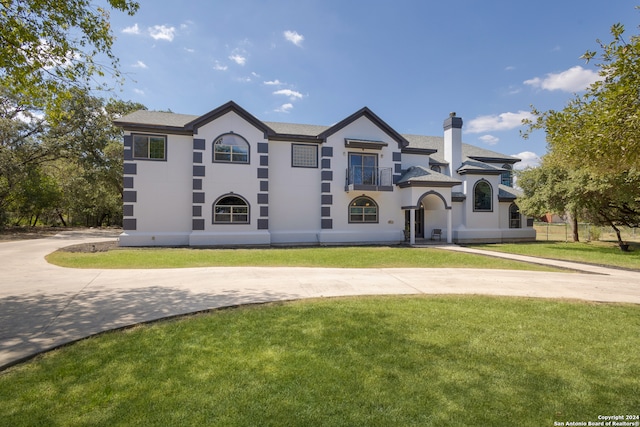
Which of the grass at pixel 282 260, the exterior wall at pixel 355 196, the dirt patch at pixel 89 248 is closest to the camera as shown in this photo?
the grass at pixel 282 260

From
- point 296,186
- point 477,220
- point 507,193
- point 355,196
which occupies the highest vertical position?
point 296,186

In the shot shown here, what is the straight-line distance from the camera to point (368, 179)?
2136cm

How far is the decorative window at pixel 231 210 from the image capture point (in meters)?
19.1

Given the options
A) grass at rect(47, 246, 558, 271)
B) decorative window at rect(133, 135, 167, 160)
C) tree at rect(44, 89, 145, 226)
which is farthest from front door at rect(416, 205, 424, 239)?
tree at rect(44, 89, 145, 226)

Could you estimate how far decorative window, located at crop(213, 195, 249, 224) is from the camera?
19.1 metres

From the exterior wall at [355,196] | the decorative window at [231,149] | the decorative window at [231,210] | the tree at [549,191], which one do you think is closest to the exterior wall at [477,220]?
the tree at [549,191]

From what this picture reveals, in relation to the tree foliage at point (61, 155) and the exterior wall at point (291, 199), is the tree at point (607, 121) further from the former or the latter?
the tree foliage at point (61, 155)

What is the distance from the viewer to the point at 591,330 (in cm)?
538

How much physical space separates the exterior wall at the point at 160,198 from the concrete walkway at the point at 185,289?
5896 millimetres

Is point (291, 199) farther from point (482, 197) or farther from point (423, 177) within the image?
point (482, 197)

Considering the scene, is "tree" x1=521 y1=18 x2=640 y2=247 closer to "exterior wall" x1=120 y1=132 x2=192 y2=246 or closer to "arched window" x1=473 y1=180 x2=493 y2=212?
"arched window" x1=473 y1=180 x2=493 y2=212

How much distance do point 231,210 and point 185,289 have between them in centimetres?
1162

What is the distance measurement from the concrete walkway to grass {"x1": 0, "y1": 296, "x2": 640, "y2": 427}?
0.91 meters

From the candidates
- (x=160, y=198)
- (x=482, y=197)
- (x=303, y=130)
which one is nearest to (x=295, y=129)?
(x=303, y=130)
